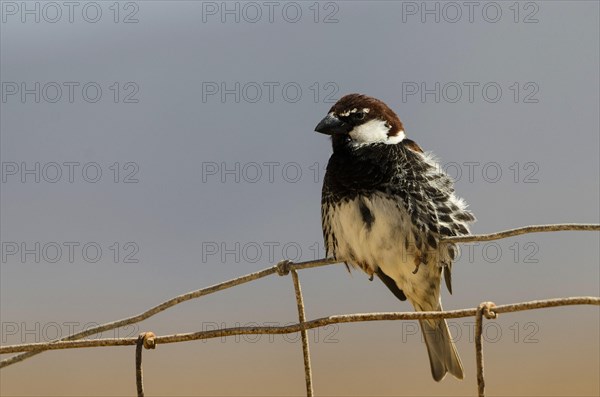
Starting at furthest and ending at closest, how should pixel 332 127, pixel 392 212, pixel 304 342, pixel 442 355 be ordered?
pixel 332 127 → pixel 392 212 → pixel 442 355 → pixel 304 342

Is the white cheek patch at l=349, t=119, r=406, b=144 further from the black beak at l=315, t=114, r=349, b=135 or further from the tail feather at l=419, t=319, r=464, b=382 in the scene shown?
the tail feather at l=419, t=319, r=464, b=382

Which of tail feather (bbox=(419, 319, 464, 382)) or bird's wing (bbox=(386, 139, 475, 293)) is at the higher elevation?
bird's wing (bbox=(386, 139, 475, 293))

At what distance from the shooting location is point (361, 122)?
10.5 ft

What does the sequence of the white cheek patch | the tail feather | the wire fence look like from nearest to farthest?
1. the wire fence
2. the tail feather
3. the white cheek patch

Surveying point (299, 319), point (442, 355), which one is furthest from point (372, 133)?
point (299, 319)

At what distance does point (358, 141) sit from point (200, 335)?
1528mm

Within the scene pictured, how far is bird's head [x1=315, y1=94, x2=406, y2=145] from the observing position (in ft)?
10.4

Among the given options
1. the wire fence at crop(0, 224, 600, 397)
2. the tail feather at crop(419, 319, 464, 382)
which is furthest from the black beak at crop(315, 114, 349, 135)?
the wire fence at crop(0, 224, 600, 397)

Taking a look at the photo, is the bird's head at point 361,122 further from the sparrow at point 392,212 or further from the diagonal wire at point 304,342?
the diagonal wire at point 304,342

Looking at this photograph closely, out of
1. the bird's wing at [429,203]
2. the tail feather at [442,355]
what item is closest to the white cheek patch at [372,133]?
the bird's wing at [429,203]

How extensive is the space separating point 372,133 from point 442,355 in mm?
913

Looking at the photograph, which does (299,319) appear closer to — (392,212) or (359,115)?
(392,212)

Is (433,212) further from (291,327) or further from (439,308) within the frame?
(291,327)

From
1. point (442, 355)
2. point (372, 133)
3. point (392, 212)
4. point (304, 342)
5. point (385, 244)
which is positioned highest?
point (372, 133)
